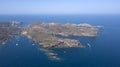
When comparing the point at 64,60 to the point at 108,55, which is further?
the point at 108,55

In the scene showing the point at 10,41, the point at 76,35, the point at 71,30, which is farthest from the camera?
the point at 71,30

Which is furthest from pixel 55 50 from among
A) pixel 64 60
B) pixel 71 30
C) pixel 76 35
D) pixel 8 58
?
pixel 71 30

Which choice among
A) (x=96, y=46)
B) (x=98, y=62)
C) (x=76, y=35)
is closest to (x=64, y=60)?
(x=98, y=62)

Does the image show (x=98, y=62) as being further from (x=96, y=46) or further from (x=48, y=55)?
(x=96, y=46)

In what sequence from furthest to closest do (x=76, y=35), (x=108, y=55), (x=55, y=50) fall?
1. (x=76, y=35)
2. (x=55, y=50)
3. (x=108, y=55)

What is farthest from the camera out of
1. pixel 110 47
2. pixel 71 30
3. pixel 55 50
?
pixel 71 30

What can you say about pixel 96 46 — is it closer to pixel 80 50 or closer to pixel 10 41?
pixel 80 50

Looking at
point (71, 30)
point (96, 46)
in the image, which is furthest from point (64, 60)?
point (71, 30)

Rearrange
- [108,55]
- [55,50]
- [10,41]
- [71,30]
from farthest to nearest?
[71,30], [10,41], [55,50], [108,55]

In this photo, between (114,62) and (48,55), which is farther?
(48,55)
